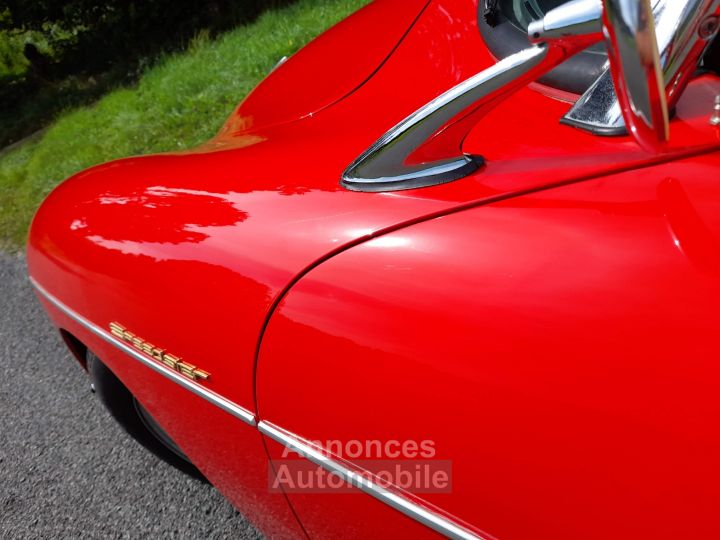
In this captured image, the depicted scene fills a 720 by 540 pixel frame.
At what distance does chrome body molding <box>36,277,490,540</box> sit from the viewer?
87cm

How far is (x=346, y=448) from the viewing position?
0.96 meters

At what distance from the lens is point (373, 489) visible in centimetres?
96

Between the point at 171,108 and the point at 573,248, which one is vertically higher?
the point at 573,248

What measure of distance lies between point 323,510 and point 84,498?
138cm

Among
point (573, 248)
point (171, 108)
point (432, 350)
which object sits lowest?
point (171, 108)

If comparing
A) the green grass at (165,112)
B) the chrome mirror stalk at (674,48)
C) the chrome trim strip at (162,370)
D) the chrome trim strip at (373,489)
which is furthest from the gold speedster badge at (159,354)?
the green grass at (165,112)

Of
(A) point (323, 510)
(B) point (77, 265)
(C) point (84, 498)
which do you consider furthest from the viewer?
(C) point (84, 498)

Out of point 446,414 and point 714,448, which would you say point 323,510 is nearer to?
point 446,414

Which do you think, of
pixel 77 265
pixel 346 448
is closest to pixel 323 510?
pixel 346 448

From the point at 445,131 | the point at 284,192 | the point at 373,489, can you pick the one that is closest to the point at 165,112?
the point at 284,192

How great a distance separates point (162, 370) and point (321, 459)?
475mm

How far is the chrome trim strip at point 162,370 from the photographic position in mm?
1143

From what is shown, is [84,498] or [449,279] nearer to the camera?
[449,279]

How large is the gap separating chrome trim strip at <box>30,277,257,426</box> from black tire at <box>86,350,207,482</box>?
0.70ft
